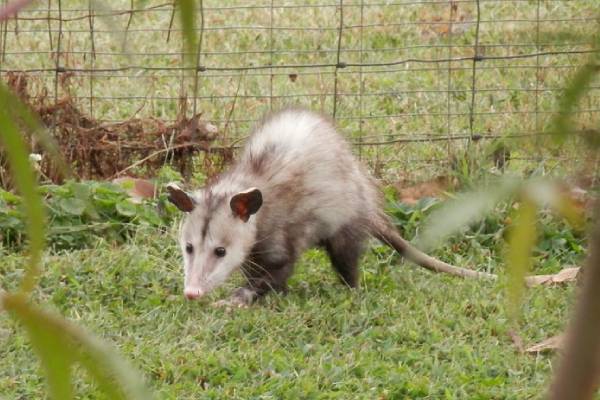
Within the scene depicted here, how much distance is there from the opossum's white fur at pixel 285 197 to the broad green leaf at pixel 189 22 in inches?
173

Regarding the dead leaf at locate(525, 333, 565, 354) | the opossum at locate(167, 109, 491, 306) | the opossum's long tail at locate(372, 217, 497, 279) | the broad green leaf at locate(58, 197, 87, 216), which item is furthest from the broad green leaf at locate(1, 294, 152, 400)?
the broad green leaf at locate(58, 197, 87, 216)

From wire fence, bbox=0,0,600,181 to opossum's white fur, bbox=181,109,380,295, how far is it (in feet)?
1.84

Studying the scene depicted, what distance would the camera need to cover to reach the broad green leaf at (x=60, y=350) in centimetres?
79

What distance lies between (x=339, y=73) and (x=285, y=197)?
8.03ft

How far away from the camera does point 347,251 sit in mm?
5469

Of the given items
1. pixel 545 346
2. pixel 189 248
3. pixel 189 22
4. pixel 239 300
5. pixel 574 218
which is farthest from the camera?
pixel 189 248

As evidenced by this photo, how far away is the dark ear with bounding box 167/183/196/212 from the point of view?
529 cm

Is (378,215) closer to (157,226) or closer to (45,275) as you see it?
(157,226)

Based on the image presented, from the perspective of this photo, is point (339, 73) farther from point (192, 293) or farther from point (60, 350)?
point (60, 350)

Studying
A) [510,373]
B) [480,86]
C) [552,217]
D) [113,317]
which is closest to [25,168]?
[510,373]

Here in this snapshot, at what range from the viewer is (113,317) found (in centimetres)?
489

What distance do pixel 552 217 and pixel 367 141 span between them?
1287 millimetres

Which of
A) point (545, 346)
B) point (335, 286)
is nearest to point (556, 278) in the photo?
point (545, 346)

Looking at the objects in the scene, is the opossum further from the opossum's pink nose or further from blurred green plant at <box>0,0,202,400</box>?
blurred green plant at <box>0,0,202,400</box>
